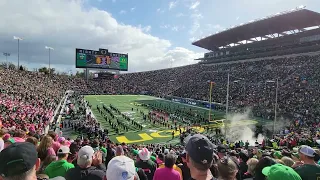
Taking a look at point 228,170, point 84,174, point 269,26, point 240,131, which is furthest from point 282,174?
point 269,26

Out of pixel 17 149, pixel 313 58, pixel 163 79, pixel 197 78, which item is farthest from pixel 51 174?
pixel 163 79

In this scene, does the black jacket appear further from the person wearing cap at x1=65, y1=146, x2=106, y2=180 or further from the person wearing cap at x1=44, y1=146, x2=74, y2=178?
the person wearing cap at x1=44, y1=146, x2=74, y2=178

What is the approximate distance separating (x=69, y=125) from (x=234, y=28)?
162 feet

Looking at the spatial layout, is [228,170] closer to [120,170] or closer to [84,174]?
[120,170]

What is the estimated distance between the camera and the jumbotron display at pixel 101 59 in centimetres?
6462

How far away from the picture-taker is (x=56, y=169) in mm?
3781

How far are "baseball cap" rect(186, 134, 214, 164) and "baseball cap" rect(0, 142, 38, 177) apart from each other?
165cm

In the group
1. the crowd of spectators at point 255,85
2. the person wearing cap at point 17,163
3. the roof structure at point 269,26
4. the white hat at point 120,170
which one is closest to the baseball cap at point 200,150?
the white hat at point 120,170

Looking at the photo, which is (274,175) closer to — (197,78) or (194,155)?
(194,155)

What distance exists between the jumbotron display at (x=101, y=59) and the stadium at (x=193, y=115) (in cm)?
28

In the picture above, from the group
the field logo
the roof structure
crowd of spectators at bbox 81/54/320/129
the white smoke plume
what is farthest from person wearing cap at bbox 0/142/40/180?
the roof structure

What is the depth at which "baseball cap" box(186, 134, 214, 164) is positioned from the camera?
2.50m

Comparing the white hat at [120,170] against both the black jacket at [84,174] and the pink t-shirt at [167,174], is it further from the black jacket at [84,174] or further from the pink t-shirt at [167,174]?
the pink t-shirt at [167,174]

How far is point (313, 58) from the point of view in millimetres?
45531
